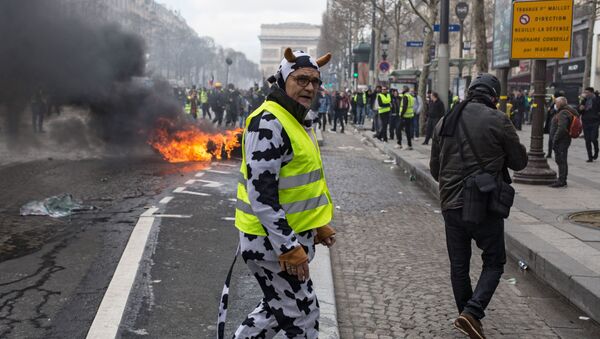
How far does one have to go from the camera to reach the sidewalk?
16.4 ft

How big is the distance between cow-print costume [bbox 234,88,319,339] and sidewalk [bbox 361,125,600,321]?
263 centimetres

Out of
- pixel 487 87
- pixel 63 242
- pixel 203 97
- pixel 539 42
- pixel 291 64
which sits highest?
pixel 539 42

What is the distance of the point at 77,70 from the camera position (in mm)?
13805

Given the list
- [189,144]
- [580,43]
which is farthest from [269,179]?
[580,43]

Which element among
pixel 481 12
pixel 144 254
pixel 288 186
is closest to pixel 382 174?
pixel 481 12

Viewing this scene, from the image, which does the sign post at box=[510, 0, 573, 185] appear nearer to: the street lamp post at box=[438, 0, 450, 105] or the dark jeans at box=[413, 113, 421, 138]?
the street lamp post at box=[438, 0, 450, 105]

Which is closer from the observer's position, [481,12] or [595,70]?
[481,12]

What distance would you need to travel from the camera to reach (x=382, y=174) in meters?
13.2

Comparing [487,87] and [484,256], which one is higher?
[487,87]

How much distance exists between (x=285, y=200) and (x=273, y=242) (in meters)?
0.21

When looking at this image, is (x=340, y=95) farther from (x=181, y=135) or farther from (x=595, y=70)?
(x=595, y=70)

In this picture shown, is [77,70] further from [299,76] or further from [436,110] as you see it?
[299,76]

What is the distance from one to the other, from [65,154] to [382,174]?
22.4 feet

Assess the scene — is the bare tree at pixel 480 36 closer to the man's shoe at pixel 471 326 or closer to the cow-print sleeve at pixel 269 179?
the man's shoe at pixel 471 326
